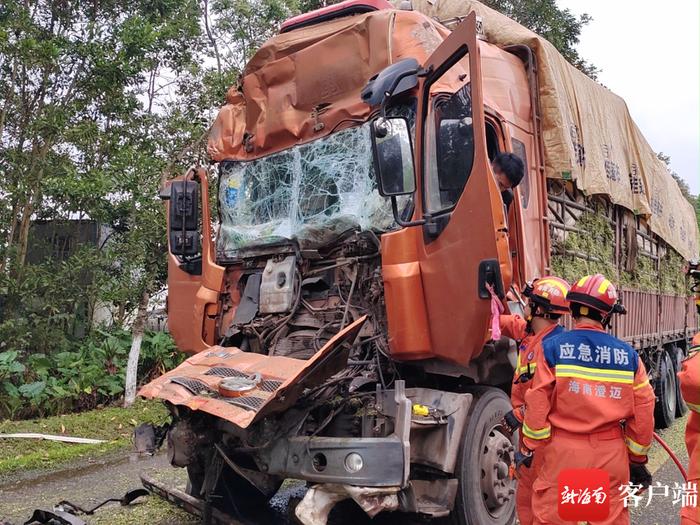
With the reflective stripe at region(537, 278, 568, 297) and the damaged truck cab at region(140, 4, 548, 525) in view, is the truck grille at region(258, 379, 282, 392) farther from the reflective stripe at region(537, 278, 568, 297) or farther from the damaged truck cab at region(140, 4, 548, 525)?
the reflective stripe at region(537, 278, 568, 297)

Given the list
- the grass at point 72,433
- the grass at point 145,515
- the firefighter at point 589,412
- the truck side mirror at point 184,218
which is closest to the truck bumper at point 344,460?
the firefighter at point 589,412

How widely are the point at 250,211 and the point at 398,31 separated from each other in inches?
63.2

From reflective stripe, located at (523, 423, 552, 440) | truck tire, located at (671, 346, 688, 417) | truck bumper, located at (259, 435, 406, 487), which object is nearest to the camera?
reflective stripe, located at (523, 423, 552, 440)

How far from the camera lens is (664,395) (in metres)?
8.16

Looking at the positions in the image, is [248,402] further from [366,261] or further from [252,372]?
[366,261]

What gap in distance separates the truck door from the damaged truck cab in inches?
0.4

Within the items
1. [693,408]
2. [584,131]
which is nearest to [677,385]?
[584,131]

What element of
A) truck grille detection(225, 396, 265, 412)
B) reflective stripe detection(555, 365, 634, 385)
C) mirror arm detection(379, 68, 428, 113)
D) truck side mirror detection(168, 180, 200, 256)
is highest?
mirror arm detection(379, 68, 428, 113)

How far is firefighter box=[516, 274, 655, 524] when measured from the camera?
8.71ft

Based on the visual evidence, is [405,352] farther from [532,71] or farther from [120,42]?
[120,42]

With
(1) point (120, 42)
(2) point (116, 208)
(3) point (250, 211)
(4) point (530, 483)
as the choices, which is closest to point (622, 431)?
(4) point (530, 483)

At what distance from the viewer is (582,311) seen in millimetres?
2832

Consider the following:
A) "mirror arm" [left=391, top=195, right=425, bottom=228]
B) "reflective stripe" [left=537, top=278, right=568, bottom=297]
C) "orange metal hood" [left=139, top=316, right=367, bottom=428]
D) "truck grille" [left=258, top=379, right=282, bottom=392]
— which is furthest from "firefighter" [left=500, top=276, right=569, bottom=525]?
"truck grille" [left=258, top=379, right=282, bottom=392]

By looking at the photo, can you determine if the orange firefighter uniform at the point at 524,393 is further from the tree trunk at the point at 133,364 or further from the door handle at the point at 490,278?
the tree trunk at the point at 133,364
